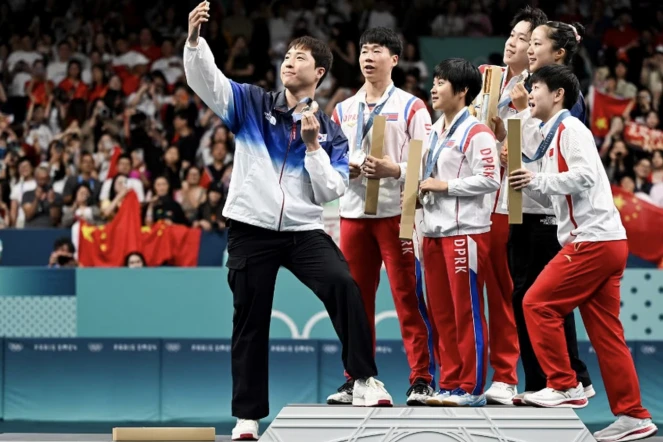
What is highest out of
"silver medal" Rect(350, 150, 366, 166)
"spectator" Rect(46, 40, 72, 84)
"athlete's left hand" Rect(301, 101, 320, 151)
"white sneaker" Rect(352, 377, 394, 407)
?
"spectator" Rect(46, 40, 72, 84)

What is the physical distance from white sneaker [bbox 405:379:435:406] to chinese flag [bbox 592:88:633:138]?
863 centimetres

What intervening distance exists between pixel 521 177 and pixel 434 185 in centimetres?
49

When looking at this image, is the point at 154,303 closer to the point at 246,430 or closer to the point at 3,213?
the point at 3,213

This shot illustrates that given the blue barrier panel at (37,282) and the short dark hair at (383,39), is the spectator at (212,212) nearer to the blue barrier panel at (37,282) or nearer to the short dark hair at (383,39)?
the blue barrier panel at (37,282)

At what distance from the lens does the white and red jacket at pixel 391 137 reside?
22.6ft

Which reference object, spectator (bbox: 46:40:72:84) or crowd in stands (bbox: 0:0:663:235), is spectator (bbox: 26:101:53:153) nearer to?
crowd in stands (bbox: 0:0:663:235)

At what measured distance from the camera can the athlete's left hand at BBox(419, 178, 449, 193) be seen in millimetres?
6418

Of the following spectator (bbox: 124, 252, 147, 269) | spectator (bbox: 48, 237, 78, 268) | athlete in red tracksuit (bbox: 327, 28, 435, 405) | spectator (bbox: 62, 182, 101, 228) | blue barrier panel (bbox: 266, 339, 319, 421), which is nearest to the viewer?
athlete in red tracksuit (bbox: 327, 28, 435, 405)

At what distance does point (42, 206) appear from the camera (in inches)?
549

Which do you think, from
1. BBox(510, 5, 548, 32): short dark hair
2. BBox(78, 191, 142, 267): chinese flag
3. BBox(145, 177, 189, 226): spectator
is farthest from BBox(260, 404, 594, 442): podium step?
BBox(145, 177, 189, 226): spectator

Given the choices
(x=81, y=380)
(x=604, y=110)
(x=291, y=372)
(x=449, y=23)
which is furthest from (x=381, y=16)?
(x=81, y=380)

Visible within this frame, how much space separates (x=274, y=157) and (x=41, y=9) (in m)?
12.6

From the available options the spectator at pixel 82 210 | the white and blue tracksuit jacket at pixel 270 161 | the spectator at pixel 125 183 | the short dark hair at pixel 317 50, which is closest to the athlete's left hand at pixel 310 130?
the white and blue tracksuit jacket at pixel 270 161

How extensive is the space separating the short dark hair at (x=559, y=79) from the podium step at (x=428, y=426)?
181cm
